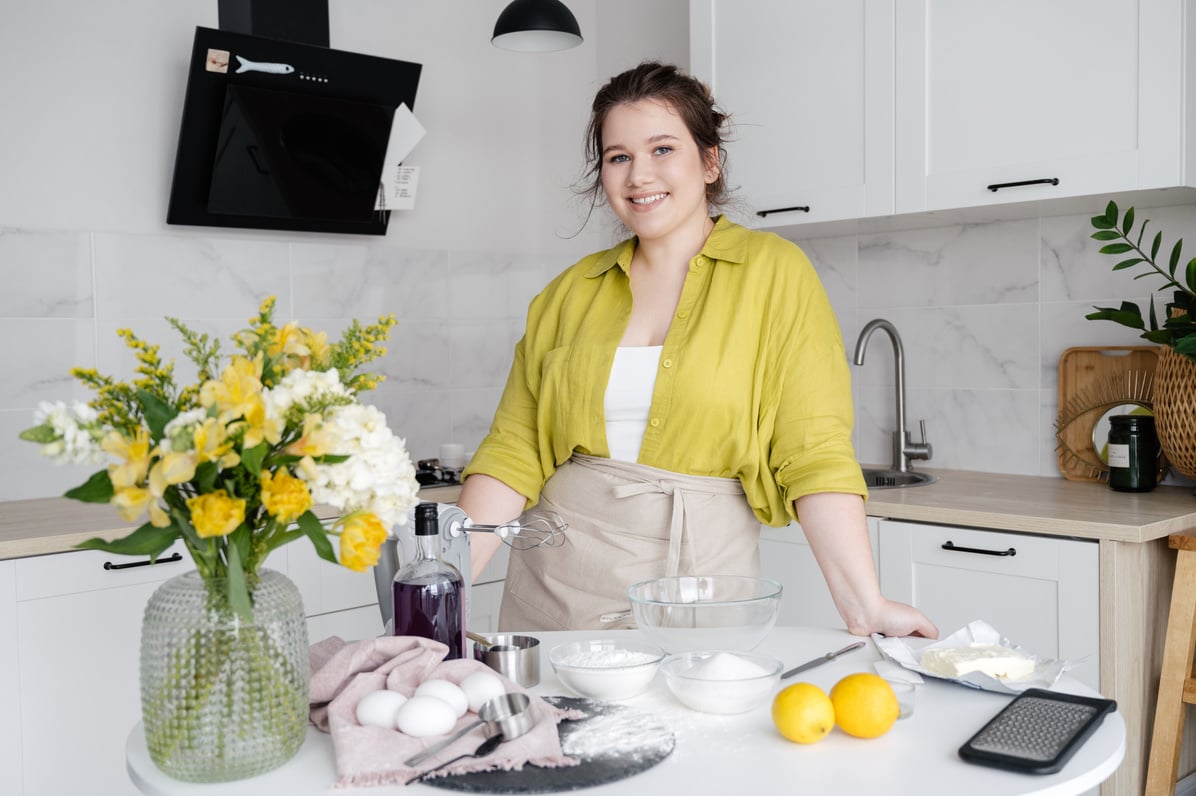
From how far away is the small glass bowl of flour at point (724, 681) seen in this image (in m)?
1.10

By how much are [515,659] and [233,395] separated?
48 cm

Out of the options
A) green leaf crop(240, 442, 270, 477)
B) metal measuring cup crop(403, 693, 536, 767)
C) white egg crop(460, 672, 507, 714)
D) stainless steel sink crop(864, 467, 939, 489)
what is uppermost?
green leaf crop(240, 442, 270, 477)

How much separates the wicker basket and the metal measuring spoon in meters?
1.95

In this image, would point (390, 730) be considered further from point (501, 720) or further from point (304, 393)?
point (304, 393)

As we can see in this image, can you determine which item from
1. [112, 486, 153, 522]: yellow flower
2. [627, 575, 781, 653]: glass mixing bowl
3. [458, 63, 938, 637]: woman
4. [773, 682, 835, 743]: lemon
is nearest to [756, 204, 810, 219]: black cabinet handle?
[458, 63, 938, 637]: woman

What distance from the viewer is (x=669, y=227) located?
5.89ft

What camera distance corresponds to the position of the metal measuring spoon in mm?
970

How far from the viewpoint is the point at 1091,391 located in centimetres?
278

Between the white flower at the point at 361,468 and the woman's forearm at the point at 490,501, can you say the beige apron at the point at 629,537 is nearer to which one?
the woman's forearm at the point at 490,501

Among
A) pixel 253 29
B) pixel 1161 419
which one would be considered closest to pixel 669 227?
pixel 1161 419

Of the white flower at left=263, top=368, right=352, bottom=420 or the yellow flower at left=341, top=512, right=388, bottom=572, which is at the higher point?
the white flower at left=263, top=368, right=352, bottom=420

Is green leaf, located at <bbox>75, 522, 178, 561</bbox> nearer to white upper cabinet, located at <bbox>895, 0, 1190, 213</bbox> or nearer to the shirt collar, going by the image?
the shirt collar

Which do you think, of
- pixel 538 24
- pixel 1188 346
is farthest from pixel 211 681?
pixel 1188 346

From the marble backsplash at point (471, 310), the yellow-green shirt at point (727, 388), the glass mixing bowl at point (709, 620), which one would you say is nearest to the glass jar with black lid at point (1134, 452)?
the marble backsplash at point (471, 310)
